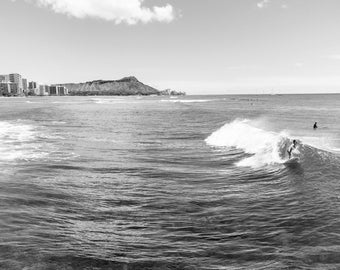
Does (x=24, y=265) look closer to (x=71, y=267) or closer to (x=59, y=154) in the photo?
(x=71, y=267)

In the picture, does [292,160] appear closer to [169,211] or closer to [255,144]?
[255,144]

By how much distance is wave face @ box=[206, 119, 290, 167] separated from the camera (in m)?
21.7

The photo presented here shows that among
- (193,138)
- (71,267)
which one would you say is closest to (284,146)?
(193,138)

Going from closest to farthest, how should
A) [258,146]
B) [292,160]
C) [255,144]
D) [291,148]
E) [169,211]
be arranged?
[169,211] → [292,160] → [291,148] → [258,146] → [255,144]

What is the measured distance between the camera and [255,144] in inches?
1072

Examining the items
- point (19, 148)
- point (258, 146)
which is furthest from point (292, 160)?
point (19, 148)

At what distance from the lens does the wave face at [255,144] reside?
2170cm

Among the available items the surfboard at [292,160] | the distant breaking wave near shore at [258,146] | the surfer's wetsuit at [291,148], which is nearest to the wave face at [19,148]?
the distant breaking wave near shore at [258,146]

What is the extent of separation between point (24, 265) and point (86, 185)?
301 inches

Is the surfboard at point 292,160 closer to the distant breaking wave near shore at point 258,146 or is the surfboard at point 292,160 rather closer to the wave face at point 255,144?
the distant breaking wave near shore at point 258,146

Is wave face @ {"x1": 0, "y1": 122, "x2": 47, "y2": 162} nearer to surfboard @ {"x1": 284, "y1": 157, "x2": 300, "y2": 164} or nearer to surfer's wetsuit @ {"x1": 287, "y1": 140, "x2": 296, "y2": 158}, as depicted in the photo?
surfboard @ {"x1": 284, "y1": 157, "x2": 300, "y2": 164}

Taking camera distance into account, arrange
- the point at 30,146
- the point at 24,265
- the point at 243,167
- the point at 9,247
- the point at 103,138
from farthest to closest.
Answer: the point at 103,138 → the point at 30,146 → the point at 243,167 → the point at 9,247 → the point at 24,265

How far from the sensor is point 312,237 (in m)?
9.84

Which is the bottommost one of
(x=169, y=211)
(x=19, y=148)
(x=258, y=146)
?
(x=169, y=211)
